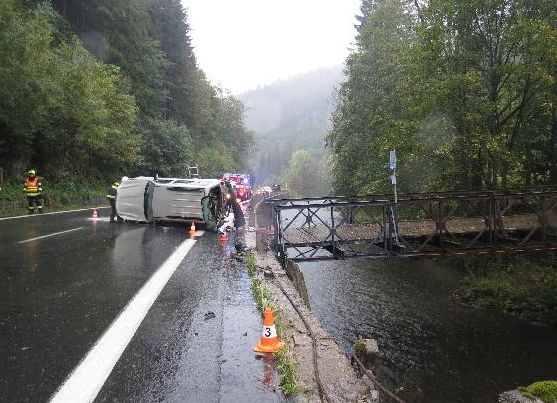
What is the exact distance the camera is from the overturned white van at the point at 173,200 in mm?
15383

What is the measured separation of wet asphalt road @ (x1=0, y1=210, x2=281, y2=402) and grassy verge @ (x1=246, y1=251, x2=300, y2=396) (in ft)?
0.39

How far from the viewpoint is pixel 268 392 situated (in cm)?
411

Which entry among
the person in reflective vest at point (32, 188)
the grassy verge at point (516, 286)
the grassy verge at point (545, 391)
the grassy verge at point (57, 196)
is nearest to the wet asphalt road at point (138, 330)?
the grassy verge at point (545, 391)

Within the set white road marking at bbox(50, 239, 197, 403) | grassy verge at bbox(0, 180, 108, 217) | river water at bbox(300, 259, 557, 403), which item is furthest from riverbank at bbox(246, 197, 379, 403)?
grassy verge at bbox(0, 180, 108, 217)

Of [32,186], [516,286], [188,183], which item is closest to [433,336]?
[516,286]

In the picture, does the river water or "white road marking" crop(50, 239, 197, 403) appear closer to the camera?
"white road marking" crop(50, 239, 197, 403)

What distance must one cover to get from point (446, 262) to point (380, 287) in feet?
13.5

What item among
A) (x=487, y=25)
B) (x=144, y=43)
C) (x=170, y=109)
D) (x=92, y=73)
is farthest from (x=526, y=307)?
(x=170, y=109)

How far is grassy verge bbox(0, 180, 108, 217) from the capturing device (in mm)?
20312

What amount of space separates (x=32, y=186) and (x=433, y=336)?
16398 millimetres

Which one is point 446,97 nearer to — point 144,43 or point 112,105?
point 112,105

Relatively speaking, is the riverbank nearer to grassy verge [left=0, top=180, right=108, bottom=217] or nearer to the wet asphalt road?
the wet asphalt road

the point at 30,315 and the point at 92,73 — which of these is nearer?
the point at 30,315

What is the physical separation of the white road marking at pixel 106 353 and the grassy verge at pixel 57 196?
14947 mm
